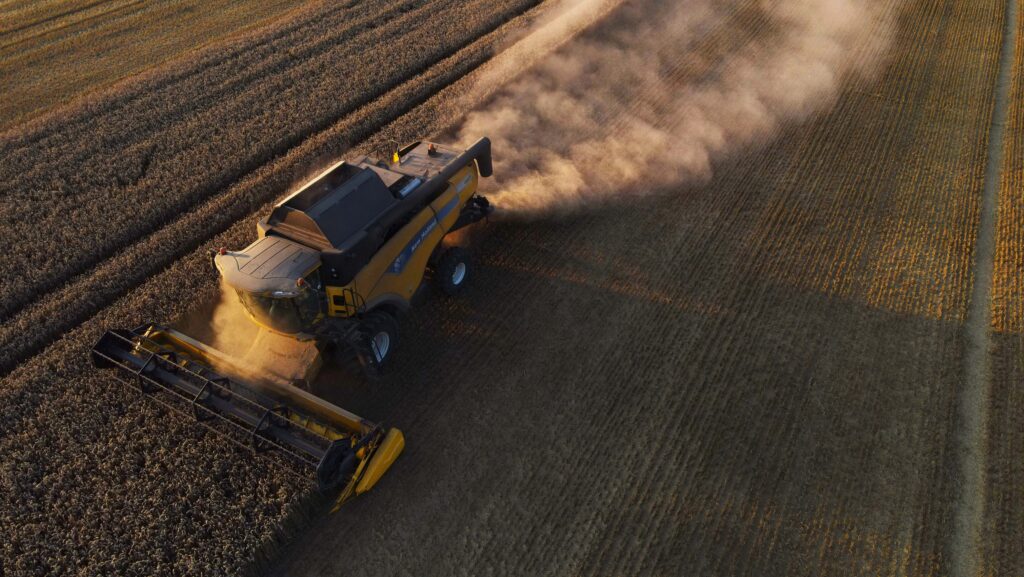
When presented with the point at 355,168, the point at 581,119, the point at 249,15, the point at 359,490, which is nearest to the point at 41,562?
the point at 359,490

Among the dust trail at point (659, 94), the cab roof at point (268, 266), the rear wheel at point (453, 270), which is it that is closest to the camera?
the cab roof at point (268, 266)

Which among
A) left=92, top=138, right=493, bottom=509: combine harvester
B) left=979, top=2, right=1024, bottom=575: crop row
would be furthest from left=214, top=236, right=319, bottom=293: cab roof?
left=979, top=2, right=1024, bottom=575: crop row

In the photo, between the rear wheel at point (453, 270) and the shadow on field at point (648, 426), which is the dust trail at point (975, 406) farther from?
the rear wheel at point (453, 270)

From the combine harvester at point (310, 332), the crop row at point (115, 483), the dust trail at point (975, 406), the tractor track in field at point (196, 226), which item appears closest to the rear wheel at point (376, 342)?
the combine harvester at point (310, 332)

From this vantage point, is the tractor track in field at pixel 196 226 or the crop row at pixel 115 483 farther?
the tractor track in field at pixel 196 226

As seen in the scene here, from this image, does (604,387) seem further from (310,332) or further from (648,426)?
(310,332)

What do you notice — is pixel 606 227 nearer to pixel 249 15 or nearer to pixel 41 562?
pixel 41 562

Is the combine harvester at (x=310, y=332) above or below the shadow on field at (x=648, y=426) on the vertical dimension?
above
